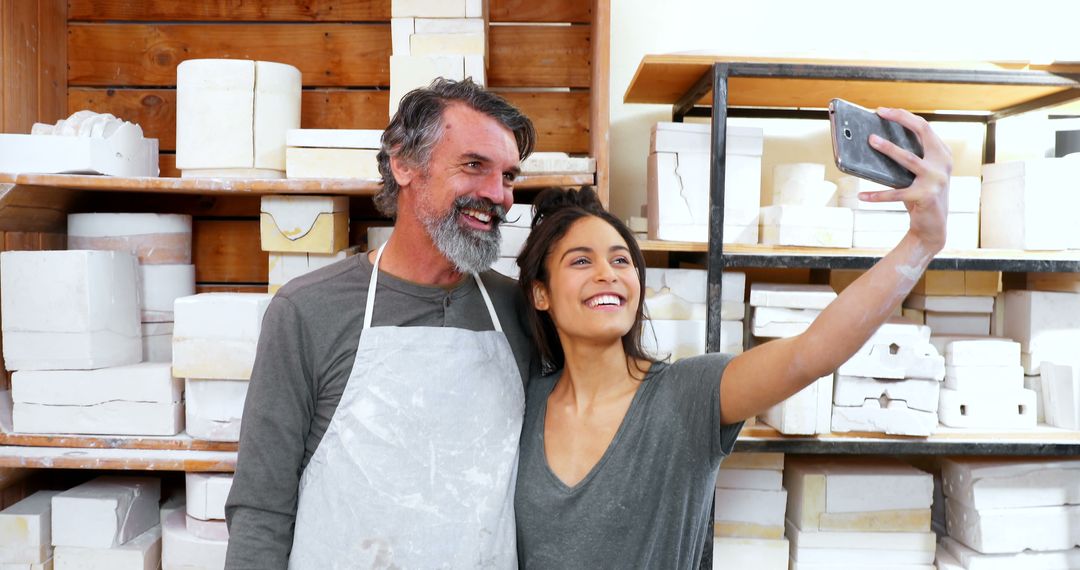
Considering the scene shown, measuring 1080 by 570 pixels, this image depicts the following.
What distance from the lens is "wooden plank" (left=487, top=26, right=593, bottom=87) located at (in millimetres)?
2418

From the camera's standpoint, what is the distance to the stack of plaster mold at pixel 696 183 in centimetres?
204

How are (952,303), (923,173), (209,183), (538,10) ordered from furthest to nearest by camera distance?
(538,10) → (952,303) → (209,183) → (923,173)

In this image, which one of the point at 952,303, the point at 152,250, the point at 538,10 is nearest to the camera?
the point at 152,250

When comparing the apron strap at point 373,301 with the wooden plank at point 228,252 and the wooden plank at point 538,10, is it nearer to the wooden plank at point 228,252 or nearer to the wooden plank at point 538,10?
the wooden plank at point 228,252

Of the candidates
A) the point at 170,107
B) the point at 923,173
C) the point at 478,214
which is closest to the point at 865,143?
the point at 923,173

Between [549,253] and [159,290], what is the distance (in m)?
1.29

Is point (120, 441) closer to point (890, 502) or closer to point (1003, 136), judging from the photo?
point (890, 502)

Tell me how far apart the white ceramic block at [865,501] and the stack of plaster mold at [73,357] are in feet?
5.76

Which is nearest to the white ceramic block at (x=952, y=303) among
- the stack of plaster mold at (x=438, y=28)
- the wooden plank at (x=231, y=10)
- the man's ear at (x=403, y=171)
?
the stack of plaster mold at (x=438, y=28)

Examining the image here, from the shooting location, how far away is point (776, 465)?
2.16 metres

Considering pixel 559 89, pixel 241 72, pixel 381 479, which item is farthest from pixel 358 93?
pixel 381 479

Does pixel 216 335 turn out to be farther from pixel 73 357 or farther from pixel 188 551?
pixel 188 551

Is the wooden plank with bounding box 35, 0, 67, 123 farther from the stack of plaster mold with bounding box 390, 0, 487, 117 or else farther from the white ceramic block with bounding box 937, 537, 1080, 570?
the white ceramic block with bounding box 937, 537, 1080, 570

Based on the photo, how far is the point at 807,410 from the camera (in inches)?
78.5
